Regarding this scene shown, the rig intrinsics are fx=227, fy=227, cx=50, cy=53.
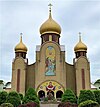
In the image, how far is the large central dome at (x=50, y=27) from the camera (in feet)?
135

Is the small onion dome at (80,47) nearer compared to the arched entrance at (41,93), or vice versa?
the arched entrance at (41,93)

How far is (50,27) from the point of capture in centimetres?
4112

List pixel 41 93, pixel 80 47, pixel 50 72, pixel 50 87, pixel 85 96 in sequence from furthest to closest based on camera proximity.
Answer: pixel 80 47, pixel 41 93, pixel 50 72, pixel 50 87, pixel 85 96

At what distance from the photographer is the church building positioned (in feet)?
120

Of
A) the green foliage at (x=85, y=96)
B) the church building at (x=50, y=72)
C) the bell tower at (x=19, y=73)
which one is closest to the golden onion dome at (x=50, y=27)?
the church building at (x=50, y=72)

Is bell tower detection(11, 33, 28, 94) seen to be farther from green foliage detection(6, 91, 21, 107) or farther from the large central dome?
green foliage detection(6, 91, 21, 107)

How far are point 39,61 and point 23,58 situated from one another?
3.71 meters

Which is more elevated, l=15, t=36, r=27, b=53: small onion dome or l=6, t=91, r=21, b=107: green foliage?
l=15, t=36, r=27, b=53: small onion dome

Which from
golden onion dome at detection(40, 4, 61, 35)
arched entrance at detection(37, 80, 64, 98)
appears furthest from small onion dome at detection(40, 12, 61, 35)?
arched entrance at detection(37, 80, 64, 98)

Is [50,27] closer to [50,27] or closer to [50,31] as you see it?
[50,27]

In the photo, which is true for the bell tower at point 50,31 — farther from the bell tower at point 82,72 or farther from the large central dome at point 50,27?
the bell tower at point 82,72

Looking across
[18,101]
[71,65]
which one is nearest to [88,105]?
[18,101]

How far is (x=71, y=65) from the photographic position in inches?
1550

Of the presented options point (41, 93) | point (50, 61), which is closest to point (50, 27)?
point (50, 61)
